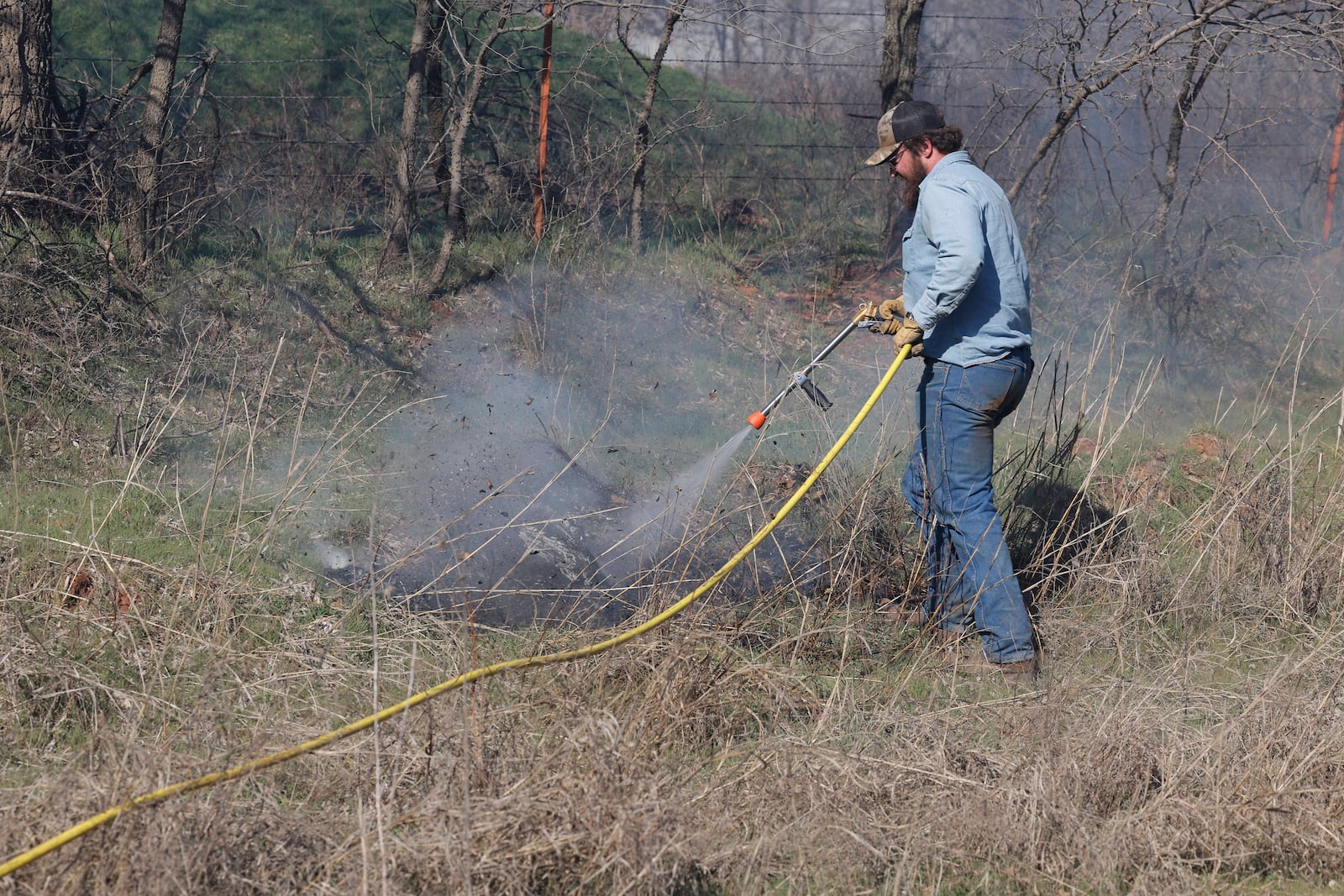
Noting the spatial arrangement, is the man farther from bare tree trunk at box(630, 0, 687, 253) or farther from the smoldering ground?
bare tree trunk at box(630, 0, 687, 253)

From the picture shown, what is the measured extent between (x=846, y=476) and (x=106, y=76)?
328 inches

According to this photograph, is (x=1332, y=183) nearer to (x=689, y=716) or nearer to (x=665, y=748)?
(x=689, y=716)

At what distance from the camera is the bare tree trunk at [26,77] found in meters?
6.77

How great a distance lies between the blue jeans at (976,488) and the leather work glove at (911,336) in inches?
3.0

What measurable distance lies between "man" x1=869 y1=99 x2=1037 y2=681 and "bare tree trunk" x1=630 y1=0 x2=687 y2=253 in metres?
4.45

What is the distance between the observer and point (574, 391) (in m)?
7.09

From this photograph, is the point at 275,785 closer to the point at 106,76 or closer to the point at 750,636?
the point at 750,636

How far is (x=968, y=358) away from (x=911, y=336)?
22 cm

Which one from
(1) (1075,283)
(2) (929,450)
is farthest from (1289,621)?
(1) (1075,283)

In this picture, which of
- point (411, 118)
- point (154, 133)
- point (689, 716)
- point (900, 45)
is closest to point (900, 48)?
point (900, 45)

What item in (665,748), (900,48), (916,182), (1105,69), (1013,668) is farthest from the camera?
(900,48)

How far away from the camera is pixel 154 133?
7113 mm

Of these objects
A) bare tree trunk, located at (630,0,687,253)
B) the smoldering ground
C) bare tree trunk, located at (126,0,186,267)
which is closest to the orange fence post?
the smoldering ground

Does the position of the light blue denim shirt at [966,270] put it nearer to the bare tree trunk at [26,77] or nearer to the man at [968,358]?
the man at [968,358]
